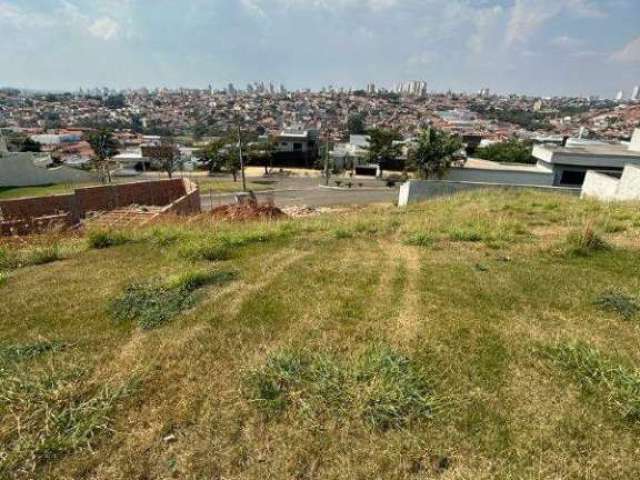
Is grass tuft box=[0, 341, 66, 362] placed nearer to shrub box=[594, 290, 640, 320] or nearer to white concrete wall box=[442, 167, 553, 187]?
shrub box=[594, 290, 640, 320]

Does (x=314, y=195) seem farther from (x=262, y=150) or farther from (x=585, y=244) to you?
(x=585, y=244)

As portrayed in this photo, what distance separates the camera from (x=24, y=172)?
108ft

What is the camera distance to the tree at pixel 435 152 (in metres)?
24.6

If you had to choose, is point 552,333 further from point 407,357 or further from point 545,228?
point 545,228

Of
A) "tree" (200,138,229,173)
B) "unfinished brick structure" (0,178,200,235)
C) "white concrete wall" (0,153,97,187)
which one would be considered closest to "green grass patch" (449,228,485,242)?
"unfinished brick structure" (0,178,200,235)

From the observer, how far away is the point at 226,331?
380 centimetres

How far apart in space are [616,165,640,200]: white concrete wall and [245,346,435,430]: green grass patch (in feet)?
61.5

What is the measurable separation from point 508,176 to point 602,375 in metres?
25.9

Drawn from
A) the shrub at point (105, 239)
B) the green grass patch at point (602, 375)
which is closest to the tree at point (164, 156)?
the shrub at point (105, 239)

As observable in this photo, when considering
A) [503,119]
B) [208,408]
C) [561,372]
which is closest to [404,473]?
[208,408]

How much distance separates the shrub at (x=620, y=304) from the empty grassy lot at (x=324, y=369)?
30 millimetres

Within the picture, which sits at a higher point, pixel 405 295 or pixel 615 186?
pixel 405 295

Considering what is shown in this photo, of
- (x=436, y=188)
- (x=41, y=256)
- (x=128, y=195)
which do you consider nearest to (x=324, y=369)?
(x=41, y=256)

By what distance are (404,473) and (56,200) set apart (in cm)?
1697
